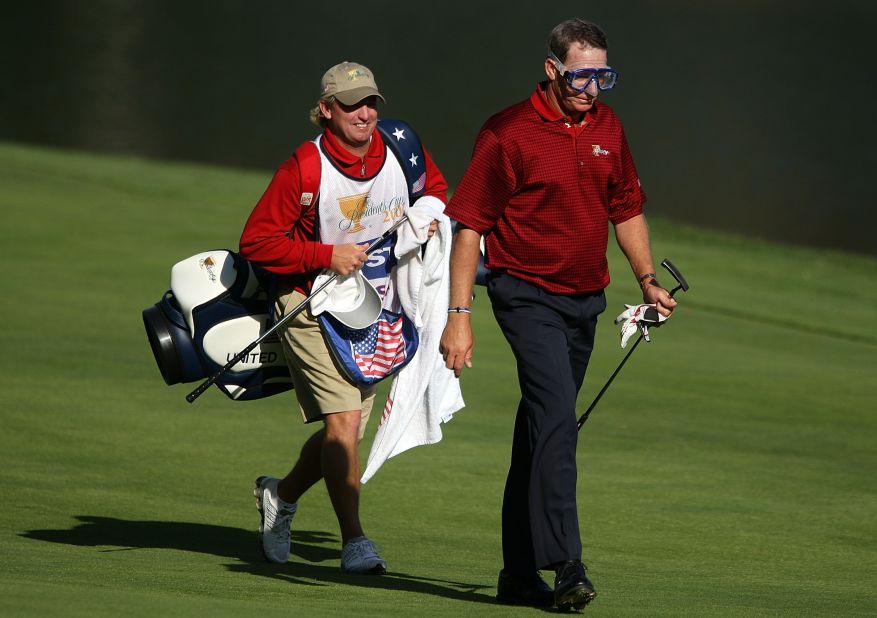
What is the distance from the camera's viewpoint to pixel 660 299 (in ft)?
18.4

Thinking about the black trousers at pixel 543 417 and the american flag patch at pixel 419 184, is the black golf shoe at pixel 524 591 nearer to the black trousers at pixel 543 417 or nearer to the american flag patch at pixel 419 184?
the black trousers at pixel 543 417

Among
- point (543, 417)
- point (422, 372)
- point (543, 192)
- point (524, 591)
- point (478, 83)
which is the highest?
point (478, 83)

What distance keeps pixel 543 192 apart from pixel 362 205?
35.1 inches

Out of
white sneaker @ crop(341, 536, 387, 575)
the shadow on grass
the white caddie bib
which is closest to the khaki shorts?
the white caddie bib

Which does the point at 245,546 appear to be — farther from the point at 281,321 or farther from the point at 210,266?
the point at 210,266

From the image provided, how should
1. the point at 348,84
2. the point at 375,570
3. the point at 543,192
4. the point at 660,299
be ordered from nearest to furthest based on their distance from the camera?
the point at 543,192 < the point at 660,299 < the point at 375,570 < the point at 348,84

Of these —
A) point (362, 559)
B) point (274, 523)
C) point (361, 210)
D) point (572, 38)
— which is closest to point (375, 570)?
point (362, 559)

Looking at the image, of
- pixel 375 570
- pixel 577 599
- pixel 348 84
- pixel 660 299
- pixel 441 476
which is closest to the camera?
pixel 577 599

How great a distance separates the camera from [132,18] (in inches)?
1933

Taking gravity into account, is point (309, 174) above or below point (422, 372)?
above

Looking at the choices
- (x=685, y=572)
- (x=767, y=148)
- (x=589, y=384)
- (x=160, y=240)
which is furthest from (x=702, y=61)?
(x=685, y=572)

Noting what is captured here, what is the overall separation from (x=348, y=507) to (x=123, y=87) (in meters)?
29.8

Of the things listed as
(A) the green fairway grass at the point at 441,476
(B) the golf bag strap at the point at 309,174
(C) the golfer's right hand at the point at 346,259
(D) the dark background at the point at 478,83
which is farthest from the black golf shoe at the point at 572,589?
(D) the dark background at the point at 478,83

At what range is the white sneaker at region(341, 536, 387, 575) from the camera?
19.2 ft
